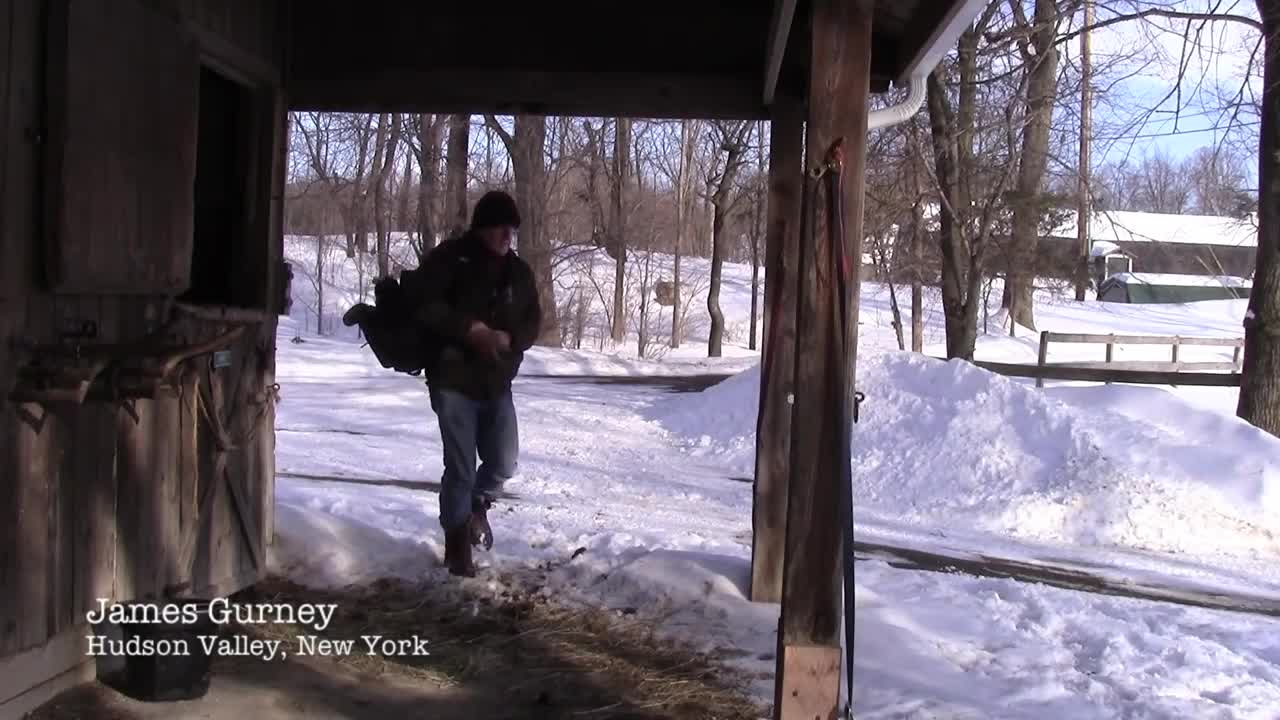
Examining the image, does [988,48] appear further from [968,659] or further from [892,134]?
[968,659]

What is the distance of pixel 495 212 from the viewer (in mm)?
5555

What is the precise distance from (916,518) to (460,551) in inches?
213

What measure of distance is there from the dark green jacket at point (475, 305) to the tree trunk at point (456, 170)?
70.3 ft

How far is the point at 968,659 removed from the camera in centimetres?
500

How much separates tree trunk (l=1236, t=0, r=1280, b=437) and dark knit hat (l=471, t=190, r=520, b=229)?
33.6 feet

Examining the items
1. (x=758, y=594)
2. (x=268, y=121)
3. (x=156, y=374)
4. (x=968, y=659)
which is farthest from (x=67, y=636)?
(x=968, y=659)

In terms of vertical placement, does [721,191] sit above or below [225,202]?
above

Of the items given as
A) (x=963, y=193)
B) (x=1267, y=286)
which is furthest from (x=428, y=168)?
(x=1267, y=286)

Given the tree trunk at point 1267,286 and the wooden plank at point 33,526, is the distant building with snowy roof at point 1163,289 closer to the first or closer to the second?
the tree trunk at point 1267,286

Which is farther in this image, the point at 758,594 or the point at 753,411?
the point at 753,411

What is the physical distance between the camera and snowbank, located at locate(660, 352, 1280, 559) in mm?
9992

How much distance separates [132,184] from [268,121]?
1.52 m

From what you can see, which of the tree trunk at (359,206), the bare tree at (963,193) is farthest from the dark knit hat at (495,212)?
the tree trunk at (359,206)

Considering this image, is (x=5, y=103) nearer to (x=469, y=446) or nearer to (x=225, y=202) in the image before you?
(x=225, y=202)
